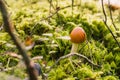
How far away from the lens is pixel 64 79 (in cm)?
117

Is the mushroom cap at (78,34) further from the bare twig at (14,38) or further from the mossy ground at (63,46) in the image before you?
the bare twig at (14,38)

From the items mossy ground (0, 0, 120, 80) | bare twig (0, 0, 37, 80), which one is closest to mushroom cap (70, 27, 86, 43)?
mossy ground (0, 0, 120, 80)

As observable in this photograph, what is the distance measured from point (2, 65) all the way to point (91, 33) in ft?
2.08

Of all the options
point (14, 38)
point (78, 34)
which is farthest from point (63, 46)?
point (14, 38)

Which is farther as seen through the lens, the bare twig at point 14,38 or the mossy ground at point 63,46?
the mossy ground at point 63,46

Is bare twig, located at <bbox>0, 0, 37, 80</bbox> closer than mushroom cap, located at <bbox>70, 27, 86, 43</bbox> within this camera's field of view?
Yes

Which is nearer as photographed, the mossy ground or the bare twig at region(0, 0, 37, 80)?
the bare twig at region(0, 0, 37, 80)

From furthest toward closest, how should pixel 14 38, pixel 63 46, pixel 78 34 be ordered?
pixel 63 46, pixel 78 34, pixel 14 38

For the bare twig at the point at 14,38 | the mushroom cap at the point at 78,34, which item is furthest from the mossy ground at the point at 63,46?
the bare twig at the point at 14,38

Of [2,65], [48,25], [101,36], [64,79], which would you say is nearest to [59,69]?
[64,79]

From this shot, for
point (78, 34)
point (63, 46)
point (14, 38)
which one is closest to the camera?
point (14, 38)

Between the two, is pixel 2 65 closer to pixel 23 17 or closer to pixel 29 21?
pixel 29 21

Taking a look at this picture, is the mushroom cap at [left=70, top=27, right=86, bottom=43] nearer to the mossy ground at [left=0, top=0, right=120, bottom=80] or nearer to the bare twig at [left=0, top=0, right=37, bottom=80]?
the mossy ground at [left=0, top=0, right=120, bottom=80]

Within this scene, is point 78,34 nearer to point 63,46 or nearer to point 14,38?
point 63,46
